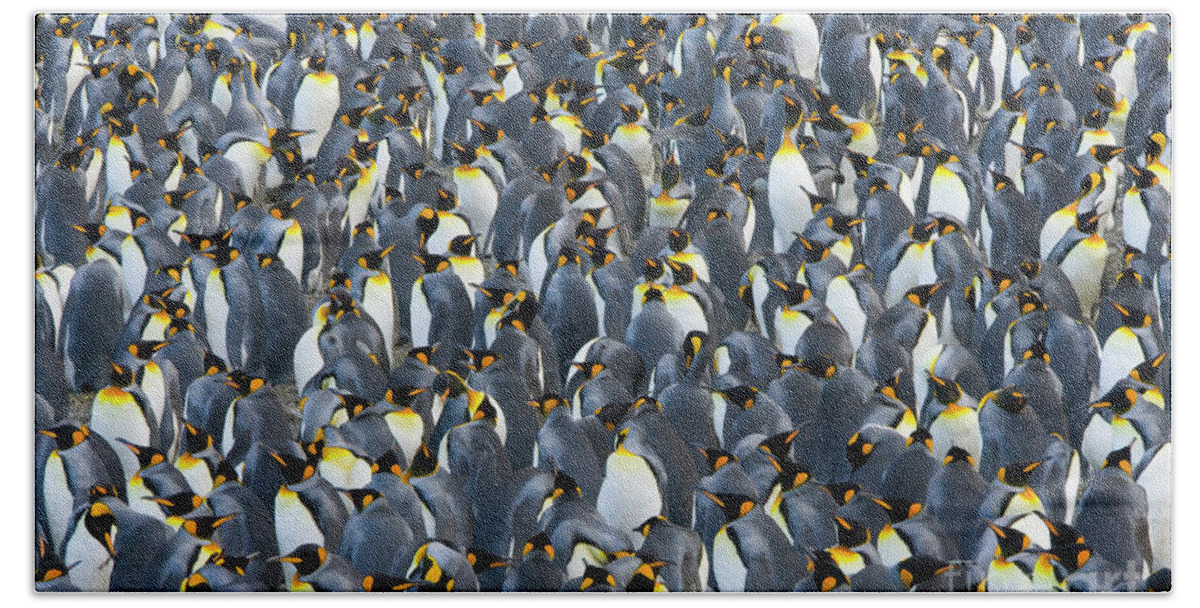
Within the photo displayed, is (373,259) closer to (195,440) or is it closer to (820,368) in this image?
(195,440)

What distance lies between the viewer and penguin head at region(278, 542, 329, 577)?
3.19 meters

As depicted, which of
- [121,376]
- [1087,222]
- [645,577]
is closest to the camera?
[645,577]

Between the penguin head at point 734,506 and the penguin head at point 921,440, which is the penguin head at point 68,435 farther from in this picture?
the penguin head at point 921,440

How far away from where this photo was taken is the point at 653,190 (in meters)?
3.38

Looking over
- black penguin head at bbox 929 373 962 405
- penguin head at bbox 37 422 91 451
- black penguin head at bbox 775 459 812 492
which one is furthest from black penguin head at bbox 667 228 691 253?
penguin head at bbox 37 422 91 451

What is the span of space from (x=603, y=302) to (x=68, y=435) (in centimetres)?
139

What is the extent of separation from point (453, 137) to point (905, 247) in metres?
1.23

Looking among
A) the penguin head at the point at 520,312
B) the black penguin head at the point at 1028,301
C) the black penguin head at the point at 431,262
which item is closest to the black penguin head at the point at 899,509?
the black penguin head at the point at 1028,301

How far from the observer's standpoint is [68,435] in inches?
128

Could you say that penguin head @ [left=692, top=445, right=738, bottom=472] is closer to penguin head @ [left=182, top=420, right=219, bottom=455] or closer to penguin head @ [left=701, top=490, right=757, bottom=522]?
penguin head @ [left=701, top=490, right=757, bottom=522]

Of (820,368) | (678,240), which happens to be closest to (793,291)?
(820,368)

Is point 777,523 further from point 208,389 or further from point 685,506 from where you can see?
point 208,389

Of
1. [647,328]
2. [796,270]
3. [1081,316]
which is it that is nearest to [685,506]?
[647,328]

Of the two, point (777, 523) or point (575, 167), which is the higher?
point (575, 167)
